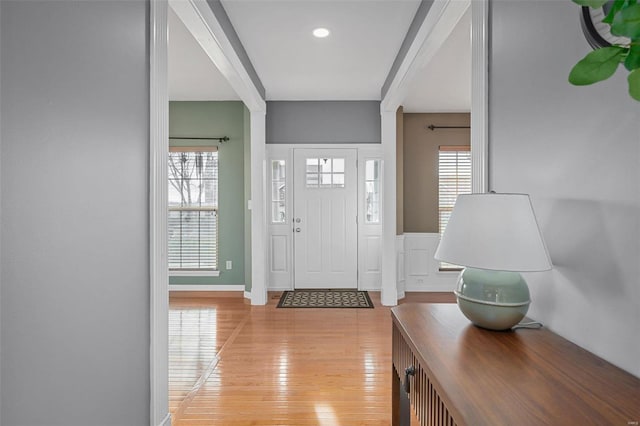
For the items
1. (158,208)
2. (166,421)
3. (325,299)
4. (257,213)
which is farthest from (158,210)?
(325,299)

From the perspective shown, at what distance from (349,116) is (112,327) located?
4.31m

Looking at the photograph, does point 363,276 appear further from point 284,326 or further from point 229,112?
point 229,112

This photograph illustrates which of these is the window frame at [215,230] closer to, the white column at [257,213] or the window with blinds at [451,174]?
the white column at [257,213]

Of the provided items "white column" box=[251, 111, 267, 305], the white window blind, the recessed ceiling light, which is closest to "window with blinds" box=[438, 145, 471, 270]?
the white window blind

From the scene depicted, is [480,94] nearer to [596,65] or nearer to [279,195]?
[596,65]

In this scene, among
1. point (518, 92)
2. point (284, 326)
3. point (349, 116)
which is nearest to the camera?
point (518, 92)

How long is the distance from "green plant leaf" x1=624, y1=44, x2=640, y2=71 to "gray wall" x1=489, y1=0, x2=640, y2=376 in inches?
20.7

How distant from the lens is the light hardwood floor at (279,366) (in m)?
2.19

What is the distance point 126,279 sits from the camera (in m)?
1.49

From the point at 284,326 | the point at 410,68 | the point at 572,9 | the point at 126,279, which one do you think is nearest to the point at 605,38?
the point at 572,9

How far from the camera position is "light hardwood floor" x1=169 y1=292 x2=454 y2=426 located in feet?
7.20

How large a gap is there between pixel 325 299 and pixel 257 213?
1.42 meters

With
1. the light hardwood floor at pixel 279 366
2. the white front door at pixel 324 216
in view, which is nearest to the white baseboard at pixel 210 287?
the light hardwood floor at pixel 279 366

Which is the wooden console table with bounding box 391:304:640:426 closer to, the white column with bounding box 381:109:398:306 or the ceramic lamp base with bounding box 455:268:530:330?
the ceramic lamp base with bounding box 455:268:530:330
